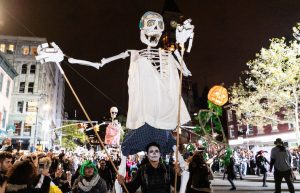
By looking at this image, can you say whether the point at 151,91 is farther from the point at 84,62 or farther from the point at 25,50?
the point at 25,50

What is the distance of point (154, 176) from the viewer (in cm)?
387

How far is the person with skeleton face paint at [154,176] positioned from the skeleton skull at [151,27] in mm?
1719

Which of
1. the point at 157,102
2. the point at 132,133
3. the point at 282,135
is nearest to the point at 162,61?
the point at 157,102

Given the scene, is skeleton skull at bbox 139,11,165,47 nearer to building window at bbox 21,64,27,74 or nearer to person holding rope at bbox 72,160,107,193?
person holding rope at bbox 72,160,107,193

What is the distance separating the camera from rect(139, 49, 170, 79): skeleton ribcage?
4.66m

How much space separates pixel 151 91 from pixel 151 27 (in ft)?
3.55

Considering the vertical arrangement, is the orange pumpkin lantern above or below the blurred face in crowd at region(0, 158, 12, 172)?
above

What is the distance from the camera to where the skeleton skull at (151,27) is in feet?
15.6

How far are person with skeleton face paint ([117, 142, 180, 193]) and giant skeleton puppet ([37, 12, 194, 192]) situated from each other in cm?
21

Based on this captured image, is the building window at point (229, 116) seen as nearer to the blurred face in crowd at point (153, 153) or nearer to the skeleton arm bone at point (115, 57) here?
the skeleton arm bone at point (115, 57)

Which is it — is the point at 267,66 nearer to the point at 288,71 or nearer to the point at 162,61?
the point at 288,71

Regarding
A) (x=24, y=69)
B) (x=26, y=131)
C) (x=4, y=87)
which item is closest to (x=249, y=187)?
(x=4, y=87)

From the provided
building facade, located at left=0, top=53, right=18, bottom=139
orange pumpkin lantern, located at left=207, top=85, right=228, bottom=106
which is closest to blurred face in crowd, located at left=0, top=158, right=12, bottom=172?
orange pumpkin lantern, located at left=207, top=85, right=228, bottom=106

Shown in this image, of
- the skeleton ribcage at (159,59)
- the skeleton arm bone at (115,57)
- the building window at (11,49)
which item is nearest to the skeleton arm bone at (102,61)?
the skeleton arm bone at (115,57)
